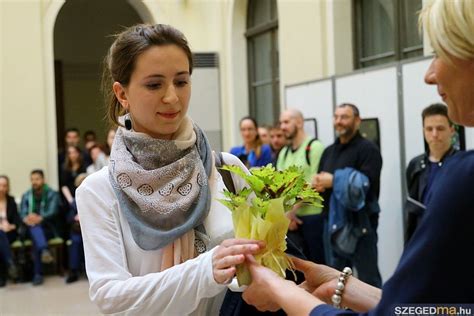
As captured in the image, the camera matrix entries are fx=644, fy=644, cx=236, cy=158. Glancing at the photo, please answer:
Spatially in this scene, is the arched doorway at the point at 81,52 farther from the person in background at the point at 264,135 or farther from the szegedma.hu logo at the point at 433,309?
the szegedma.hu logo at the point at 433,309

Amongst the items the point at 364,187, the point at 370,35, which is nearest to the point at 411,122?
the point at 364,187

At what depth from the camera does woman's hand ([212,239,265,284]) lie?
1547 mm

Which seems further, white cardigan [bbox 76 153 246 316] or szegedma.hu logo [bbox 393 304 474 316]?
white cardigan [bbox 76 153 246 316]

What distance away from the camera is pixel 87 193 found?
178cm

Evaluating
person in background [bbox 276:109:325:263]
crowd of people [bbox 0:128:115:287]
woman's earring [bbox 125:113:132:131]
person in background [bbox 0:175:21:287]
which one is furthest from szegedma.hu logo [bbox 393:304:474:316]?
person in background [bbox 0:175:21:287]

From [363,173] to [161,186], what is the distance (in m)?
3.61

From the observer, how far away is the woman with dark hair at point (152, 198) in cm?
167

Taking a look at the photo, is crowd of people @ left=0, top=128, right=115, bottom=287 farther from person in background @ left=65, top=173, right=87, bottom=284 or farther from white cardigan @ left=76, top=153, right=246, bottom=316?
white cardigan @ left=76, top=153, right=246, bottom=316

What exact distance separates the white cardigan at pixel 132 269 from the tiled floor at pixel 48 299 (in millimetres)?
4935

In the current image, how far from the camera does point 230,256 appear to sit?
1.56 metres

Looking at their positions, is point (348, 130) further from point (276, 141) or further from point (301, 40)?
point (301, 40)

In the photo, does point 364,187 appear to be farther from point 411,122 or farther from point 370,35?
point 370,35

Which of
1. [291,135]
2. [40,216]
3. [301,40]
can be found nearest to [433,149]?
[291,135]

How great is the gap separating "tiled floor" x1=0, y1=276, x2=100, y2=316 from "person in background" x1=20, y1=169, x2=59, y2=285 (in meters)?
0.34
